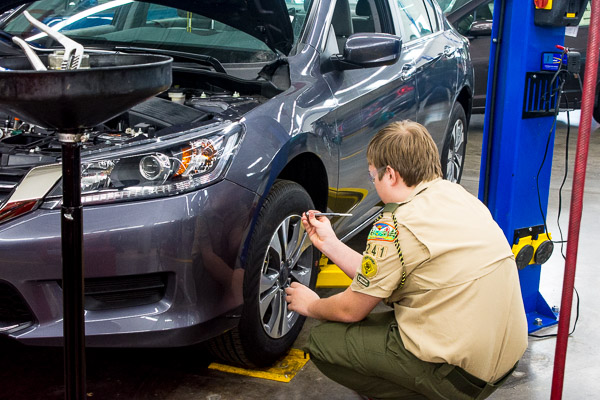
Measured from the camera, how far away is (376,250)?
89.4 inches

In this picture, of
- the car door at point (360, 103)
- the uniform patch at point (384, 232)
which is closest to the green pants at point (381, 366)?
the uniform patch at point (384, 232)

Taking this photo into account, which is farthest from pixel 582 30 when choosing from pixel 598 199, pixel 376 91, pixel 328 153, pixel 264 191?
pixel 264 191

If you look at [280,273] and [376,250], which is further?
[280,273]

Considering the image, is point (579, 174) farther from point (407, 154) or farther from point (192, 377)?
point (192, 377)

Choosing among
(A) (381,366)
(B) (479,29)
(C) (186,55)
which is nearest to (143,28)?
(C) (186,55)

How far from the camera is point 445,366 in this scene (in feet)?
7.63

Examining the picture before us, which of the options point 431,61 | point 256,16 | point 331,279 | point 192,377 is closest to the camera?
point 192,377

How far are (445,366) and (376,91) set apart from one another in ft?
5.79

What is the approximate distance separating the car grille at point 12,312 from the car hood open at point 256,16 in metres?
1.55

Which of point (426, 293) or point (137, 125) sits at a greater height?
point (137, 125)

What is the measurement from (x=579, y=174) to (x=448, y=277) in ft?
1.84

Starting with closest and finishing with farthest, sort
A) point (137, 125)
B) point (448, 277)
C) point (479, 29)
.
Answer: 1. point (448, 277)
2. point (137, 125)
3. point (479, 29)

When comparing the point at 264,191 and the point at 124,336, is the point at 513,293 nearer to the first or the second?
the point at 264,191

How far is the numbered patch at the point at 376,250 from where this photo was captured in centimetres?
225
